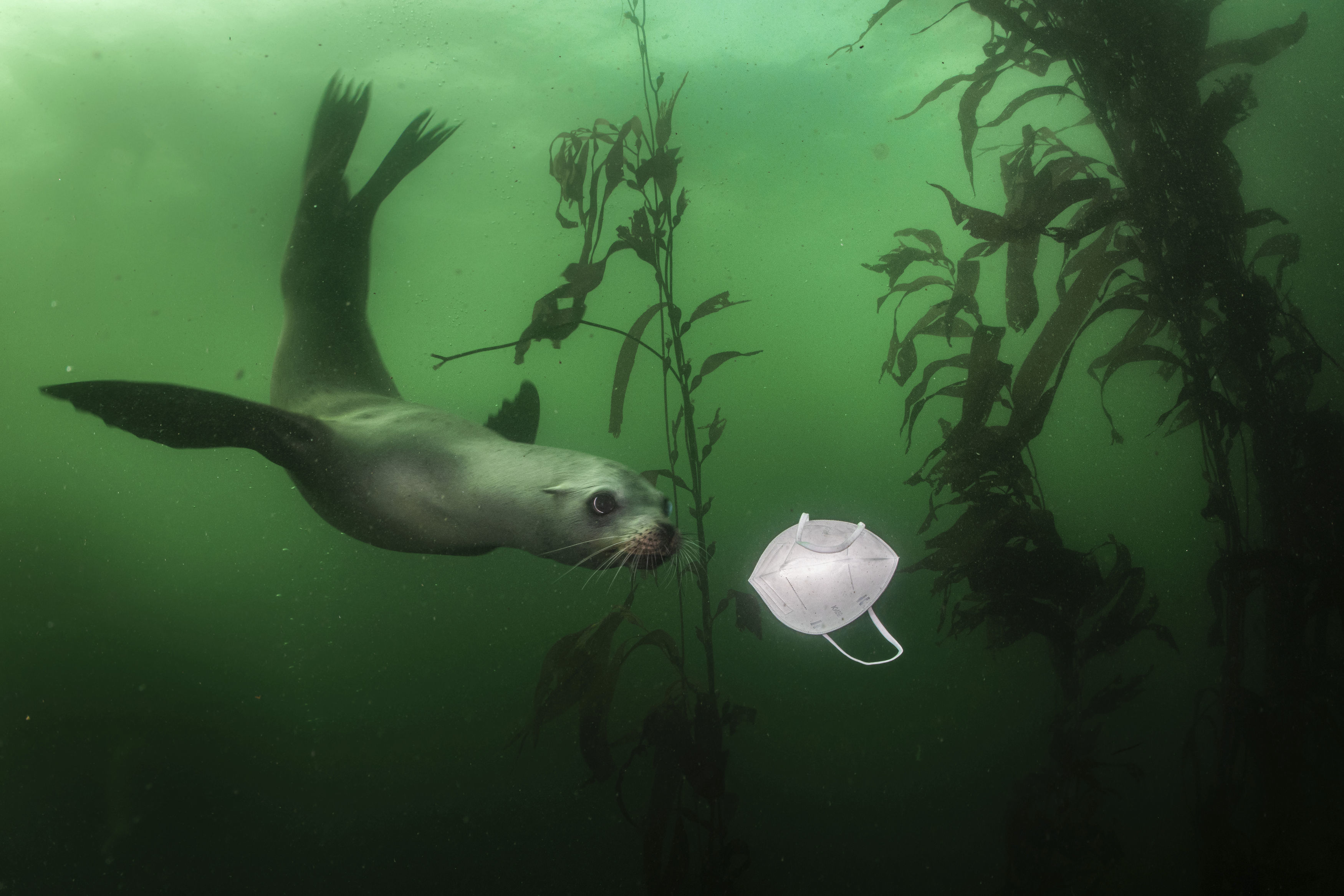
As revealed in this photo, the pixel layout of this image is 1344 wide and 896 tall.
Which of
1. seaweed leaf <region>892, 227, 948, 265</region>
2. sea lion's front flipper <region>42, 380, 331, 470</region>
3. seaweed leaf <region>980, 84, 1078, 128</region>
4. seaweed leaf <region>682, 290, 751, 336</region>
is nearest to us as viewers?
sea lion's front flipper <region>42, 380, 331, 470</region>

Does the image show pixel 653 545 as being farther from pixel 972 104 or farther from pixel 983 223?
pixel 972 104

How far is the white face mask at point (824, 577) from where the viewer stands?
6.71ft

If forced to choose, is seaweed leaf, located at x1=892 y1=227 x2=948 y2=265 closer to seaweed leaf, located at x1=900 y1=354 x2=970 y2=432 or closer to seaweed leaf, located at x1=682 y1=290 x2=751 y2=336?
seaweed leaf, located at x1=900 y1=354 x2=970 y2=432

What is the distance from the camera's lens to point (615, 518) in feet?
5.41

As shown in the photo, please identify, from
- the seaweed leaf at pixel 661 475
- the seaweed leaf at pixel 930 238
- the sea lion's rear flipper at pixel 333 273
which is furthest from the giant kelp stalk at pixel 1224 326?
the sea lion's rear flipper at pixel 333 273

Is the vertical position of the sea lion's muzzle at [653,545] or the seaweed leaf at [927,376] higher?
the seaweed leaf at [927,376]

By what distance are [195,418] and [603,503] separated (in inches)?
45.8

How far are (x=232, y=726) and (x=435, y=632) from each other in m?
1.25

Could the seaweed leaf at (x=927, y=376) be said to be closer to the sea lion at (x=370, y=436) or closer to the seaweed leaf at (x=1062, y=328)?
the seaweed leaf at (x=1062, y=328)

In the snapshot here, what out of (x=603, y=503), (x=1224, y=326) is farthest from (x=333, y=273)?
(x=1224, y=326)

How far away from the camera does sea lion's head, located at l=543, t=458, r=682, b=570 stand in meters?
1.59

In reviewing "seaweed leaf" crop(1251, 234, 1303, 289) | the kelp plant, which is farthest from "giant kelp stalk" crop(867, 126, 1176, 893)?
the kelp plant

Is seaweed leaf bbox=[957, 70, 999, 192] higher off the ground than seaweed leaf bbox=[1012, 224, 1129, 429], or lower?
higher

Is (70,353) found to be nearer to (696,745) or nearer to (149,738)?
(149,738)
